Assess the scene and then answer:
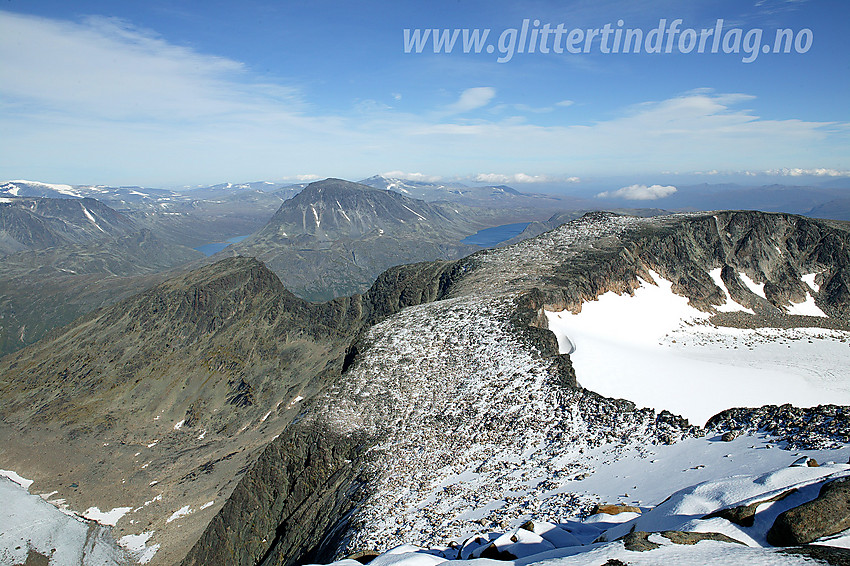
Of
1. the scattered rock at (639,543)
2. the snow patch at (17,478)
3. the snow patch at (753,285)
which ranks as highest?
the snow patch at (753,285)

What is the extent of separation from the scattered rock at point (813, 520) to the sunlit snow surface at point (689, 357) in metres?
18.1

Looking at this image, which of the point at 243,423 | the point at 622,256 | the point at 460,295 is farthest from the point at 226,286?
the point at 622,256

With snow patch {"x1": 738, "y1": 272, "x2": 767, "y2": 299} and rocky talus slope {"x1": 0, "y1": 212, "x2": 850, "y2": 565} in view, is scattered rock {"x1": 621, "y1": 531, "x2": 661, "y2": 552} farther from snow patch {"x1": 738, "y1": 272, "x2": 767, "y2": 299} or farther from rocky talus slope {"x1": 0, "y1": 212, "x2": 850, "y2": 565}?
snow patch {"x1": 738, "y1": 272, "x2": 767, "y2": 299}

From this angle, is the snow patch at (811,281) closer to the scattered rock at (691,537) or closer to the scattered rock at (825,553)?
the scattered rock at (691,537)

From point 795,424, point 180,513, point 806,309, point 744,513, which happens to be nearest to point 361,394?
point 744,513

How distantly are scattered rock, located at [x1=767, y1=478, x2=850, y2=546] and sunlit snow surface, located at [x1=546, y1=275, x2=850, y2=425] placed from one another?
18139mm

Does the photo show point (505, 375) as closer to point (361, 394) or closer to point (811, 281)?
point (361, 394)

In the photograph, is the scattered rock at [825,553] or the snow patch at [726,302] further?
the snow patch at [726,302]

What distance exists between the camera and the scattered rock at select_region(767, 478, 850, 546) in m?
9.26

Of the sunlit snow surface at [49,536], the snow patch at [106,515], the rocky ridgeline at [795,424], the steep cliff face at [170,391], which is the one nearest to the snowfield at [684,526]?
the rocky ridgeline at [795,424]

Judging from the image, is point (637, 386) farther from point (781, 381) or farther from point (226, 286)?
point (226, 286)

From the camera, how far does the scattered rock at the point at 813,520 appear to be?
364 inches

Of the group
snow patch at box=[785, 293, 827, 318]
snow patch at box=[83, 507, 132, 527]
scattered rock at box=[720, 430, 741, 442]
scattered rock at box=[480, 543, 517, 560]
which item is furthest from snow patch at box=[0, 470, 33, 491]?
snow patch at box=[785, 293, 827, 318]

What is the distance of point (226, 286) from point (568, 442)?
310ft
